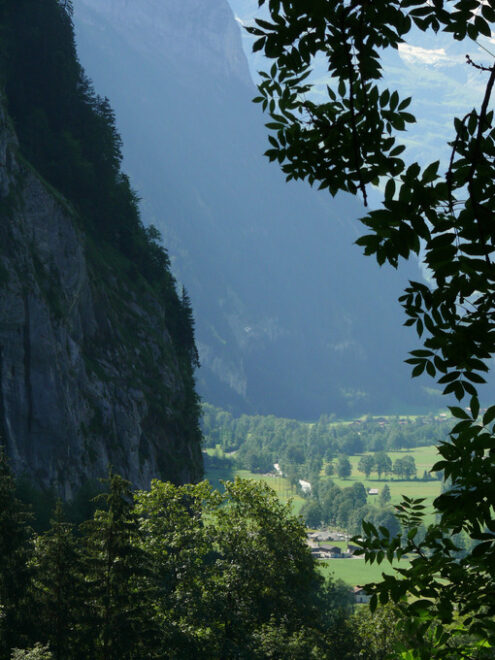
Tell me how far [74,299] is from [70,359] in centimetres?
406

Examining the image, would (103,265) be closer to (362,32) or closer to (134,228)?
(134,228)

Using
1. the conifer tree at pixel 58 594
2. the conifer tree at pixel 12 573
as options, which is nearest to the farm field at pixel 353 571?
the conifer tree at pixel 58 594

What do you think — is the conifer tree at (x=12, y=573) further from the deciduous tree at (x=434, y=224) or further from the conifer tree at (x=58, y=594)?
the deciduous tree at (x=434, y=224)

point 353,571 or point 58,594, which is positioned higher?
point 58,594

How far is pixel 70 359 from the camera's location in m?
42.8

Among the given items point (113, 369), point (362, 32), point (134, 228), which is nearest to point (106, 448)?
point (113, 369)

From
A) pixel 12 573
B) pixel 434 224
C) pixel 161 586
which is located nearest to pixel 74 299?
pixel 161 586

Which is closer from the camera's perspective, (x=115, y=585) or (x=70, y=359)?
(x=115, y=585)

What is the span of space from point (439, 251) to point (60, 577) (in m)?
18.9

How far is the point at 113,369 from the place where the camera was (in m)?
47.3

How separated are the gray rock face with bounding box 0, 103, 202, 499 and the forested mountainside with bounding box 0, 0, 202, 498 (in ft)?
0.26

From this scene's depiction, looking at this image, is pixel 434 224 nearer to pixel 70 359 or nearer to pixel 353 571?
pixel 70 359

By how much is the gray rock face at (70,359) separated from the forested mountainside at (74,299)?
0.08m

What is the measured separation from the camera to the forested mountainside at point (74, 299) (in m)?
39.2
